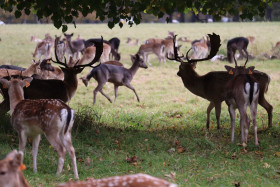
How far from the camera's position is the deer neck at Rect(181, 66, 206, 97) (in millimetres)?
7855

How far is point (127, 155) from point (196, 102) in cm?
481

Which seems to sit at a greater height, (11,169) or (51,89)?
(11,169)

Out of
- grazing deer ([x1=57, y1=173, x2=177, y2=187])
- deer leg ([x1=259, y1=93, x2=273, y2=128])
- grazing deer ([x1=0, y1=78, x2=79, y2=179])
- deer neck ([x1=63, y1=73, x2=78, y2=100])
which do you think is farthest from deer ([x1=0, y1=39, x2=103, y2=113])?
grazing deer ([x1=57, y1=173, x2=177, y2=187])

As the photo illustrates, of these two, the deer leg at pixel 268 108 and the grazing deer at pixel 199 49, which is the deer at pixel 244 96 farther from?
the grazing deer at pixel 199 49

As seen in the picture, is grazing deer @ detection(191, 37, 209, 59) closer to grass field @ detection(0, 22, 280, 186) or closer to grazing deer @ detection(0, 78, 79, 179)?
grass field @ detection(0, 22, 280, 186)

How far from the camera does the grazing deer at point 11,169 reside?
2727 mm

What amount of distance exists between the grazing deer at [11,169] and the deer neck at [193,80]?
17.5 feet

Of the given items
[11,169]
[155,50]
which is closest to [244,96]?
[11,169]

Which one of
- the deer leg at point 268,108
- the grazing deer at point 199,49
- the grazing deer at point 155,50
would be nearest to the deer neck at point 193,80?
the deer leg at point 268,108

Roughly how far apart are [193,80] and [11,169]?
5463 mm

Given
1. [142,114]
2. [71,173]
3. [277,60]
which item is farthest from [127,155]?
[277,60]

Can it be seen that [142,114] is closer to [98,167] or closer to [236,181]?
[98,167]

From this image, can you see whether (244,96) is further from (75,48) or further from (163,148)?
(75,48)

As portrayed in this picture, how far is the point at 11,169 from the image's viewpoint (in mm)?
2762
